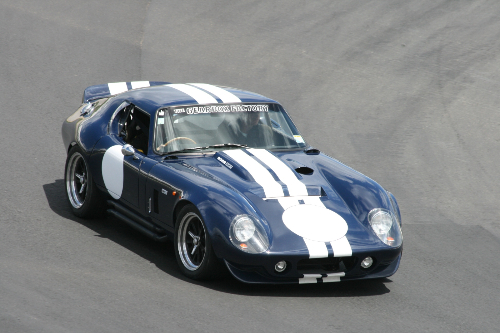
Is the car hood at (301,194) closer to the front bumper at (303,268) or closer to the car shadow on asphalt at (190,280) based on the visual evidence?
the front bumper at (303,268)

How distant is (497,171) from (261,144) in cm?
435

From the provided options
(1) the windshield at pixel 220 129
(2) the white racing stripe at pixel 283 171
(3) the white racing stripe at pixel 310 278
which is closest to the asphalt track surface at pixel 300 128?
(3) the white racing stripe at pixel 310 278

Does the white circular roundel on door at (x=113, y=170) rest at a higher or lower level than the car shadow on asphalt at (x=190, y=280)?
higher

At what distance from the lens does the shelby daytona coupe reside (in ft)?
19.2

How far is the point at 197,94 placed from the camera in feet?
25.0

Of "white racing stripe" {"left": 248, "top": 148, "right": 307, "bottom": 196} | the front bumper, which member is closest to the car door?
"white racing stripe" {"left": 248, "top": 148, "right": 307, "bottom": 196}

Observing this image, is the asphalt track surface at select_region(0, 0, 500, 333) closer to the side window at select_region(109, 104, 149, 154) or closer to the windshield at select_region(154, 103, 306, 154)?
the side window at select_region(109, 104, 149, 154)

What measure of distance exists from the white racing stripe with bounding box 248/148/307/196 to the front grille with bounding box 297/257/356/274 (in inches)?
26.5

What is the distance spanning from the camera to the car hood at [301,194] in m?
5.96

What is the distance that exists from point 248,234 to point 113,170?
202 cm

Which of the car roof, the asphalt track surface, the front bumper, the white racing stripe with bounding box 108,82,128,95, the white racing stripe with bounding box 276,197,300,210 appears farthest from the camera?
the white racing stripe with bounding box 108,82,128,95

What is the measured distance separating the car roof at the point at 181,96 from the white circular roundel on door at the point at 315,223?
1789 millimetres

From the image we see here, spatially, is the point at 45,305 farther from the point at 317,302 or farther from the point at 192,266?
the point at 317,302

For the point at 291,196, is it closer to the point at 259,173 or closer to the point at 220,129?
the point at 259,173
